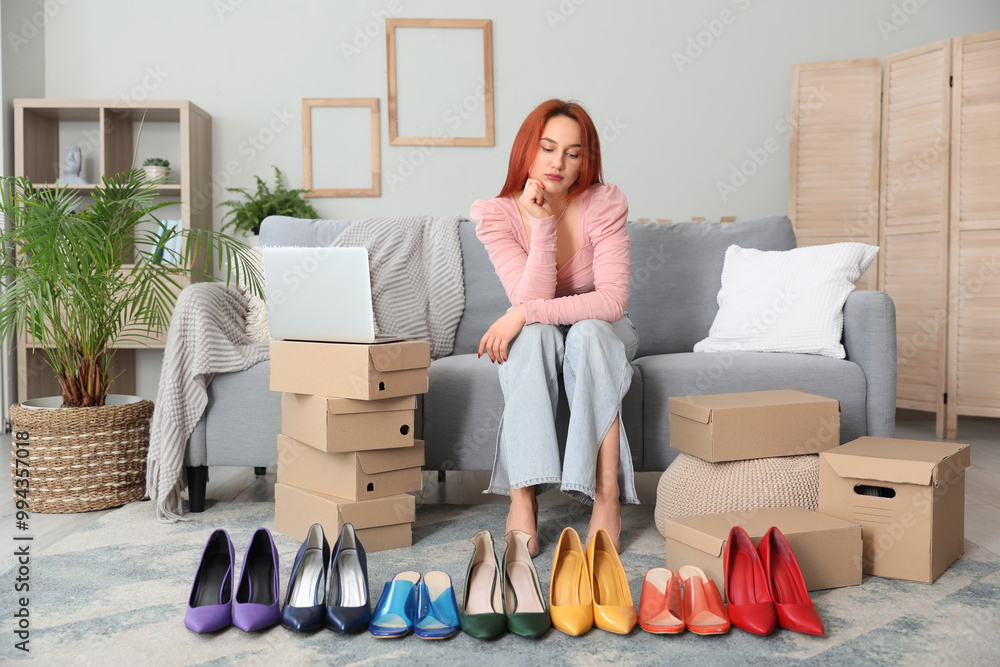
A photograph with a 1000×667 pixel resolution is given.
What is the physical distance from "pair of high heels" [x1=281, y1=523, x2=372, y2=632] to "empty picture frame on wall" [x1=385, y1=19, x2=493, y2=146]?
272 centimetres

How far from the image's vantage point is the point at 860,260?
2.09 m

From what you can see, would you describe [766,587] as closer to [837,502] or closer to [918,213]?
[837,502]

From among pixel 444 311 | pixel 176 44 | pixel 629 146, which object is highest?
pixel 176 44

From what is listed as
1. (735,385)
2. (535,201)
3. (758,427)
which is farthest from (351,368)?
(735,385)

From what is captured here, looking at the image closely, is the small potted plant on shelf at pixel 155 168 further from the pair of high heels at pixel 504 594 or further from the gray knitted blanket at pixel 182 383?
the pair of high heels at pixel 504 594

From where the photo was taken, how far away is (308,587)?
124 cm

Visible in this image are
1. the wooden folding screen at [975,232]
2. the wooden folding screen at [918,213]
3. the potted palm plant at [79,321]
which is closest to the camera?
the potted palm plant at [79,321]

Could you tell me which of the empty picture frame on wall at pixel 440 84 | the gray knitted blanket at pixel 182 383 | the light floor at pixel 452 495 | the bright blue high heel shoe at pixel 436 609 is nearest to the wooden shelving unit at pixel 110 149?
the light floor at pixel 452 495

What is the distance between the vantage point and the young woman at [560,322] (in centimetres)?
155

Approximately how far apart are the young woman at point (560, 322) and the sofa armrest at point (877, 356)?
2.05 feet

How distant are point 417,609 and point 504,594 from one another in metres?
0.15

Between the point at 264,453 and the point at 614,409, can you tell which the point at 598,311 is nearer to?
the point at 614,409

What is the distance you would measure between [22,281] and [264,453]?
0.75m

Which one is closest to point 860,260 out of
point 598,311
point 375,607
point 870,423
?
point 870,423
